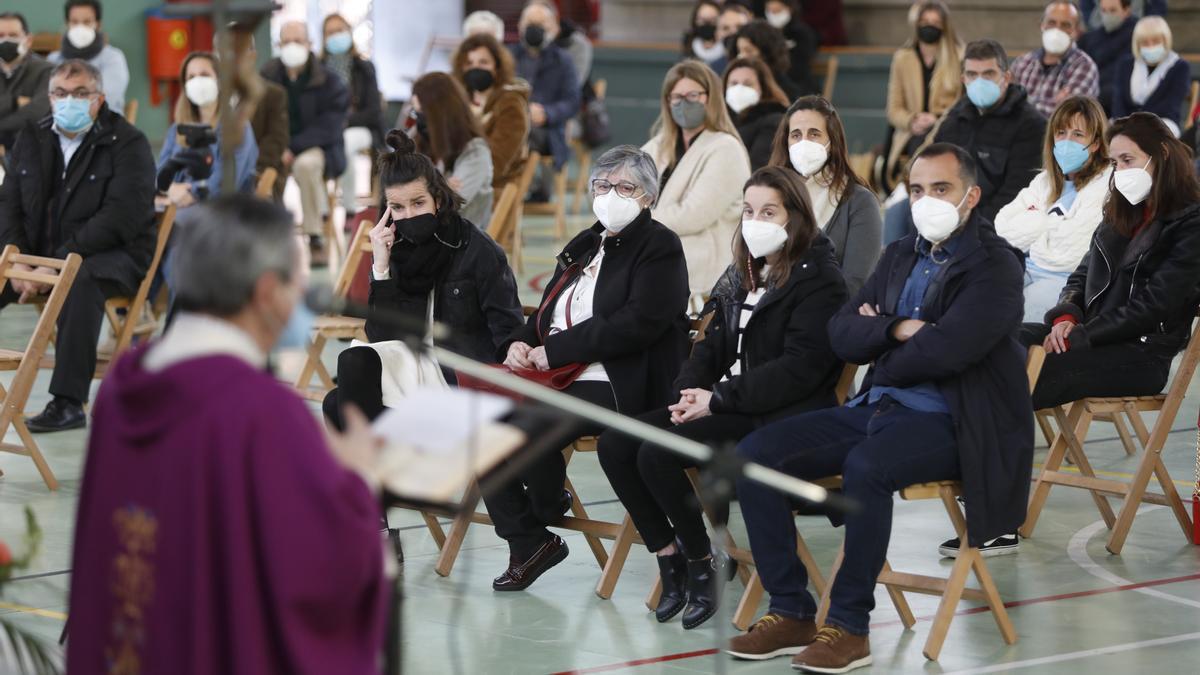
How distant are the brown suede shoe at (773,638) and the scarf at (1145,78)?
6254 millimetres

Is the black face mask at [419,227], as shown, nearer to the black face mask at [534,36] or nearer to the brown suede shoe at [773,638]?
the brown suede shoe at [773,638]

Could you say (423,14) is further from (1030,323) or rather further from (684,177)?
(1030,323)

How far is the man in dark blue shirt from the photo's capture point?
433 cm

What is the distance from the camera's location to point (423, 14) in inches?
803

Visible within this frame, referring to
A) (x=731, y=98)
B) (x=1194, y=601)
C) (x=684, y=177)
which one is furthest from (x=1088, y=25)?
(x=1194, y=601)

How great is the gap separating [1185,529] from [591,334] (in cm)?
199

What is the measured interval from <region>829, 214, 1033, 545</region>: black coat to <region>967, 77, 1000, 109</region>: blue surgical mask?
3068 mm

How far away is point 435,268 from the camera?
5.38m

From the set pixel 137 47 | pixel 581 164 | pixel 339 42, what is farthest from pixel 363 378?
pixel 137 47

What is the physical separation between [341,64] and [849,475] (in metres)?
9.13

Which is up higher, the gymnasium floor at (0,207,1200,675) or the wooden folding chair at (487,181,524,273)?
the wooden folding chair at (487,181,524,273)

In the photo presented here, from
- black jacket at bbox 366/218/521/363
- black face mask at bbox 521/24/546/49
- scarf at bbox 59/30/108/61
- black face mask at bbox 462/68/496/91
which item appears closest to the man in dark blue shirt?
black jacket at bbox 366/218/521/363

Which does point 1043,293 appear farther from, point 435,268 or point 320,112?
point 320,112

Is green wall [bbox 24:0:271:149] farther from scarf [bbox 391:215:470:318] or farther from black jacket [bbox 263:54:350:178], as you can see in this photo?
scarf [bbox 391:215:470:318]
